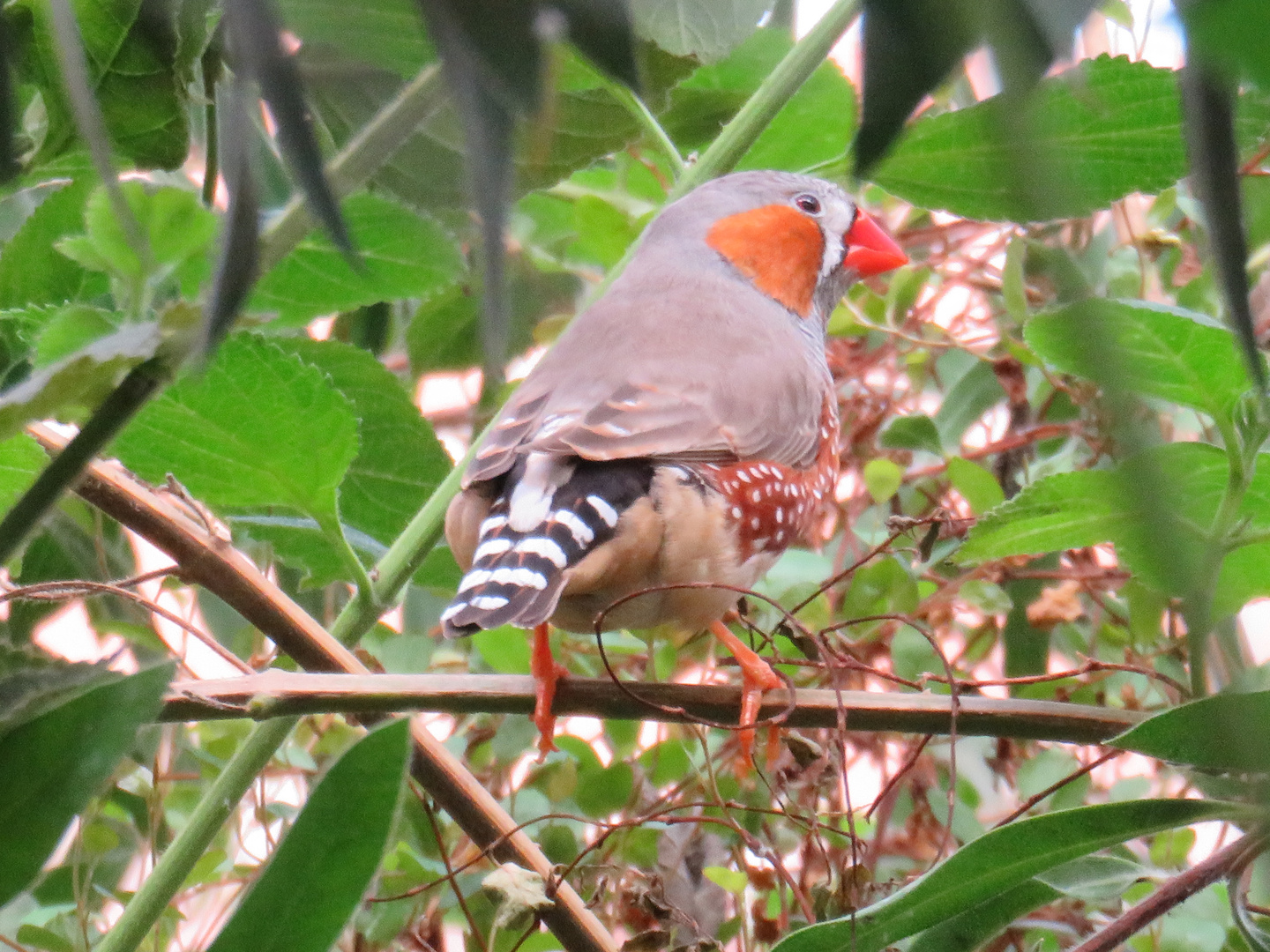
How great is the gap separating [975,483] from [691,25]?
0.97m

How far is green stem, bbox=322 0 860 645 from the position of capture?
1267mm

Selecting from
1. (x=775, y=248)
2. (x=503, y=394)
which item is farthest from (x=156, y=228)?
(x=775, y=248)

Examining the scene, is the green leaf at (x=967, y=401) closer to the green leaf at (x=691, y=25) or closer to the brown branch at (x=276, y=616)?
the green leaf at (x=691, y=25)

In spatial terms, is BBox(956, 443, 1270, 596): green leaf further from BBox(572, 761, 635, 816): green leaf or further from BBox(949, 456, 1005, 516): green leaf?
BBox(572, 761, 635, 816): green leaf

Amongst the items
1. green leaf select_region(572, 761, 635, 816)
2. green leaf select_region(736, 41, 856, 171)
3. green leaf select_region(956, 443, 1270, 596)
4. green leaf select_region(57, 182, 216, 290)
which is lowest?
green leaf select_region(572, 761, 635, 816)

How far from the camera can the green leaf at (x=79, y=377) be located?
0.59 meters

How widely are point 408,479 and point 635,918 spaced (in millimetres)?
555

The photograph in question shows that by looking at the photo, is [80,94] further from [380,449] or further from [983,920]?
[380,449]

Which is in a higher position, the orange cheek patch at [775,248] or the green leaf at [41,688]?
the orange cheek patch at [775,248]

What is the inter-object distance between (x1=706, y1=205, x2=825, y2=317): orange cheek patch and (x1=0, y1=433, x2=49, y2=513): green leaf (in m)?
1.43

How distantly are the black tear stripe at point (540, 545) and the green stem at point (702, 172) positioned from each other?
59 millimetres

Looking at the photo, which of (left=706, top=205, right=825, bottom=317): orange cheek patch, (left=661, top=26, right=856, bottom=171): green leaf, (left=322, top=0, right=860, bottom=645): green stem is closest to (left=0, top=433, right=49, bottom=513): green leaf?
(left=322, top=0, right=860, bottom=645): green stem

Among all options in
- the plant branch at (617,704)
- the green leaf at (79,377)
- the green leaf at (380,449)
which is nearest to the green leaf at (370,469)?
the green leaf at (380,449)

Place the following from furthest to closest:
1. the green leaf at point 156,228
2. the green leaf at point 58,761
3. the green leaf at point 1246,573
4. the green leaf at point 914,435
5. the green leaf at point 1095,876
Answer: the green leaf at point 914,435, the green leaf at point 1246,573, the green leaf at point 1095,876, the green leaf at point 156,228, the green leaf at point 58,761
